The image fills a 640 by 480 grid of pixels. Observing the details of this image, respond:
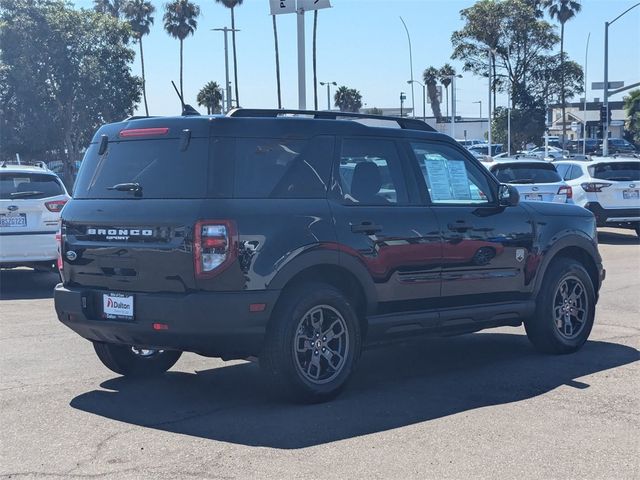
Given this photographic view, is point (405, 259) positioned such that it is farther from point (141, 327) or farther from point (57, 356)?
point (57, 356)

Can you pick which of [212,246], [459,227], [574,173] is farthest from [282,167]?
[574,173]

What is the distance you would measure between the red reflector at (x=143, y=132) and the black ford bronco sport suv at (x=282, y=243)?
13 mm

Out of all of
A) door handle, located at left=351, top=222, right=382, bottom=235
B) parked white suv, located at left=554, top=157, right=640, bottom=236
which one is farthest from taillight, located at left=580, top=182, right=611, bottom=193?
door handle, located at left=351, top=222, right=382, bottom=235

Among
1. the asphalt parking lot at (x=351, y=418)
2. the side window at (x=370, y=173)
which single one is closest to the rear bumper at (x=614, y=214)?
the asphalt parking lot at (x=351, y=418)

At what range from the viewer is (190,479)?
5.11m

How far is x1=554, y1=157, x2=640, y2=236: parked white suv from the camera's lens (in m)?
19.0

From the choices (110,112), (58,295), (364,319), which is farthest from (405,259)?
(110,112)

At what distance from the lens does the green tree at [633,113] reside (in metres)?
66.6

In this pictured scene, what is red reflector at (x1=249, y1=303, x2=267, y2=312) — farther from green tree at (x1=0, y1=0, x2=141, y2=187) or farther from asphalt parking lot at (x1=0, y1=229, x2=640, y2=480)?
green tree at (x1=0, y1=0, x2=141, y2=187)

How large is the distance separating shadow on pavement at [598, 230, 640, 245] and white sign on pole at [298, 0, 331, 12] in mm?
7878

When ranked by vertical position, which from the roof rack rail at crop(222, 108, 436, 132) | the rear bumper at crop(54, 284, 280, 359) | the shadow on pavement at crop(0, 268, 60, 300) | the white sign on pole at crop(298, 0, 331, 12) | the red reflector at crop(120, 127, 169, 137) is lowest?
the shadow on pavement at crop(0, 268, 60, 300)

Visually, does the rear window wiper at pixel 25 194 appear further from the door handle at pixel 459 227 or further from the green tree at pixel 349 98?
the green tree at pixel 349 98

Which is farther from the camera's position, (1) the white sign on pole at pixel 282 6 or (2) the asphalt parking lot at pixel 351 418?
(1) the white sign on pole at pixel 282 6

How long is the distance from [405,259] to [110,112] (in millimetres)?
36871
